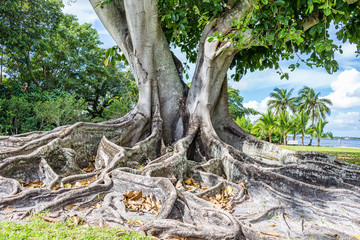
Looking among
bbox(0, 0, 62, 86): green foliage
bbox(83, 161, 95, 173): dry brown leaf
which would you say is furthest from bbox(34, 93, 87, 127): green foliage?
bbox(83, 161, 95, 173): dry brown leaf

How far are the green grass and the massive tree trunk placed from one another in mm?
195

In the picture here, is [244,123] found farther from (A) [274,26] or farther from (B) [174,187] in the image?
(B) [174,187]

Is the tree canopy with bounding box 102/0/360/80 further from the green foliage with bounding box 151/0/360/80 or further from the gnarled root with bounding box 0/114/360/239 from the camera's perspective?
the gnarled root with bounding box 0/114/360/239

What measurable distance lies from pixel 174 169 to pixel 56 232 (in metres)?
2.18

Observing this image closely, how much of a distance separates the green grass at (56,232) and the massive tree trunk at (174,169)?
195 millimetres

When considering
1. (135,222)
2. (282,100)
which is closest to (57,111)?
(135,222)

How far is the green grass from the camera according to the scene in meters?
1.92

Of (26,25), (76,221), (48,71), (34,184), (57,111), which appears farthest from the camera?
(48,71)

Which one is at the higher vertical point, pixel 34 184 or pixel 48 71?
pixel 48 71

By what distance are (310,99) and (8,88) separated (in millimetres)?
44091

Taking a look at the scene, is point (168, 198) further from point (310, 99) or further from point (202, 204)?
point (310, 99)

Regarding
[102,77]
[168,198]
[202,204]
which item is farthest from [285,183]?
[102,77]

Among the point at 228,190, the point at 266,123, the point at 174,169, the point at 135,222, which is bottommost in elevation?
the point at 135,222

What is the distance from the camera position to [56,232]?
2.00 meters
